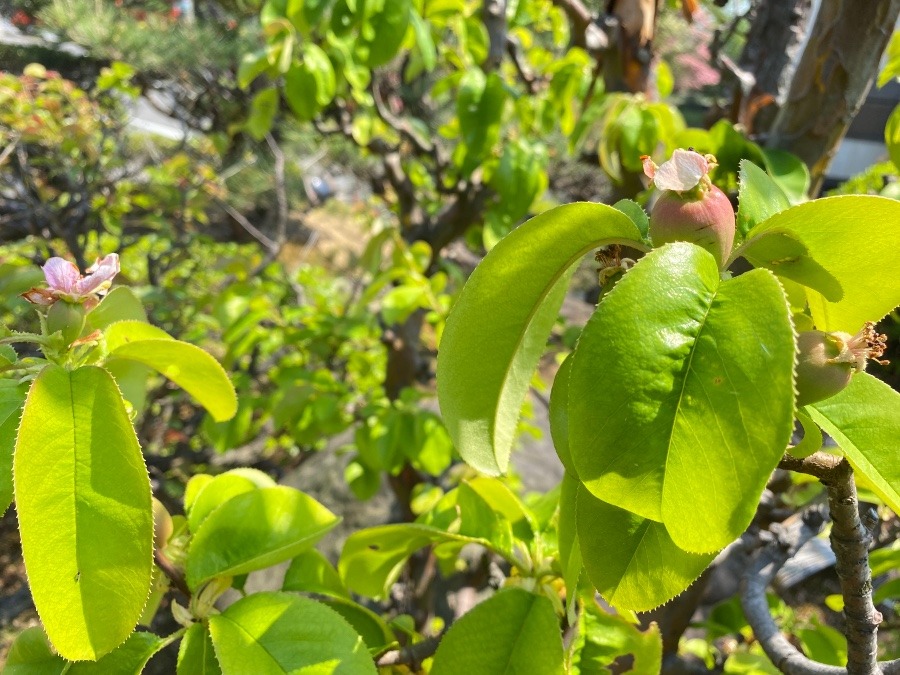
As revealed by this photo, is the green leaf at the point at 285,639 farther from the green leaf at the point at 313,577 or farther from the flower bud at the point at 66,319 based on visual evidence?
the flower bud at the point at 66,319

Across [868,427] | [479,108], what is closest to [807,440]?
[868,427]

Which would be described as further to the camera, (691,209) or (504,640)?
(504,640)

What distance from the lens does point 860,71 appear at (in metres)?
0.87

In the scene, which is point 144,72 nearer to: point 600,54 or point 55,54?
point 55,54

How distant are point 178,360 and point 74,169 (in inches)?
82.4

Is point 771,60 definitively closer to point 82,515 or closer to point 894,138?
point 894,138

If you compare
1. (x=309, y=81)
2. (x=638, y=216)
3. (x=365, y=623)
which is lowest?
(x=365, y=623)

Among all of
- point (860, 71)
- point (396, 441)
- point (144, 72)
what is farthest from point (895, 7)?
point (144, 72)

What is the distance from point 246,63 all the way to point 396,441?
3.18 ft

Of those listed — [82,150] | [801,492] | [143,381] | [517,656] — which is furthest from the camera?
[82,150]

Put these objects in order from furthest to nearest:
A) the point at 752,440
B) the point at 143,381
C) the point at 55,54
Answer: the point at 55,54
the point at 143,381
the point at 752,440

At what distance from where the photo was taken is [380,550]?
0.66 meters

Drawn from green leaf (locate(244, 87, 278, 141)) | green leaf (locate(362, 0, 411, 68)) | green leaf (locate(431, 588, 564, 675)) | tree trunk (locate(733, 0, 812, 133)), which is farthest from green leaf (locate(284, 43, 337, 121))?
green leaf (locate(431, 588, 564, 675))

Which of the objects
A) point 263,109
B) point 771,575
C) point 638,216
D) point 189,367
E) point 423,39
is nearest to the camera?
point 638,216
